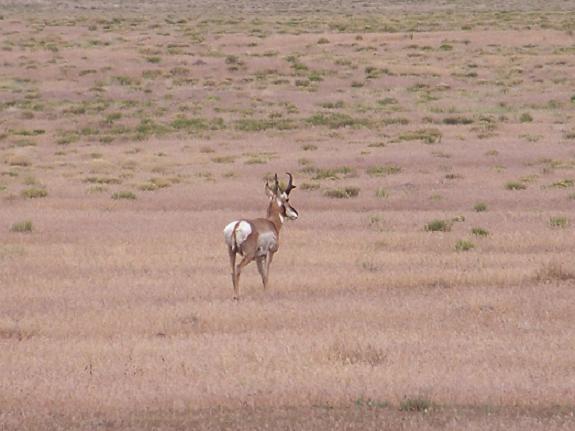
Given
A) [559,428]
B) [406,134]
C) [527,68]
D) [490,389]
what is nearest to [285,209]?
[490,389]

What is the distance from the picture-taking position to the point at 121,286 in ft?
52.4

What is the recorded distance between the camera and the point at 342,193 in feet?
88.6

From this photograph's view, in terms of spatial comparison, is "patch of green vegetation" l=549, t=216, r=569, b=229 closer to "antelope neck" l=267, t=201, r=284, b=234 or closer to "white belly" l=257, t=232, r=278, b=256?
"antelope neck" l=267, t=201, r=284, b=234

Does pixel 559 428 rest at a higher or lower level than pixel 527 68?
higher

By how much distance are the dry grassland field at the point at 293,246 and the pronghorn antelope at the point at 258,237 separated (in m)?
0.46

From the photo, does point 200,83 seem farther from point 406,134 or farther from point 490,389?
→ point 490,389

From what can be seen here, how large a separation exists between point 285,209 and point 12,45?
190 feet

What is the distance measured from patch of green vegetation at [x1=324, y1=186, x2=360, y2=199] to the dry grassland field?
0.06 metres

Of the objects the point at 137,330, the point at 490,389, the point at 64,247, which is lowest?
the point at 64,247

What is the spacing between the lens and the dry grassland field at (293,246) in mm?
9898

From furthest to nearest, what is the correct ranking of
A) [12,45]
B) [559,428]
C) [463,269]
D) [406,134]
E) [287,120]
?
[12,45] < [287,120] < [406,134] < [463,269] < [559,428]

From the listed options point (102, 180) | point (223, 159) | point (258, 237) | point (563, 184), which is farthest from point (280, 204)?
point (223, 159)

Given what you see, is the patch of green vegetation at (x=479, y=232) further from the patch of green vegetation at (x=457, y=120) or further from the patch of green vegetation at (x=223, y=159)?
the patch of green vegetation at (x=457, y=120)

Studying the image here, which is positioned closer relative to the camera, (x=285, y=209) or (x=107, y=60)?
(x=285, y=209)
